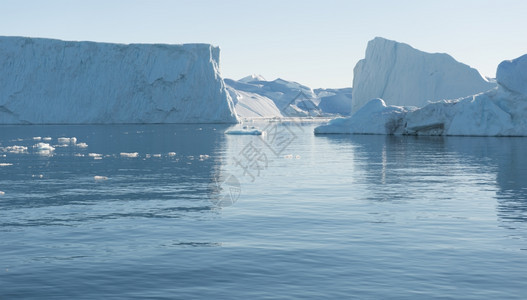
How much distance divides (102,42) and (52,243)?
230ft

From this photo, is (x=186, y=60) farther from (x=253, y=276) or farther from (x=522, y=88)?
(x=253, y=276)

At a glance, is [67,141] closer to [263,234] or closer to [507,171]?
[507,171]

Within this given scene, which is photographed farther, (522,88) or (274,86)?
(274,86)

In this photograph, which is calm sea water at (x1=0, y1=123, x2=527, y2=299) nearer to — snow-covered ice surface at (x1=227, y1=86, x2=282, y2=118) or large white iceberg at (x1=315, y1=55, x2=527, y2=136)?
large white iceberg at (x1=315, y1=55, x2=527, y2=136)

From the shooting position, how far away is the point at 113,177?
62.4 ft

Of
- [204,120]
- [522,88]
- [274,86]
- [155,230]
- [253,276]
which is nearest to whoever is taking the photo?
[253,276]

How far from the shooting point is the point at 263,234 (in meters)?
10.2

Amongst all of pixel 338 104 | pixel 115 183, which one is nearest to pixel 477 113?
pixel 115 183

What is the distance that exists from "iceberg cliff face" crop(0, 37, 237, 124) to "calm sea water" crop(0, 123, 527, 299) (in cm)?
5664

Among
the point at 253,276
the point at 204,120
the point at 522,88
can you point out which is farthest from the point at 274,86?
the point at 253,276

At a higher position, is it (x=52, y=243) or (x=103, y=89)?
(x=103, y=89)

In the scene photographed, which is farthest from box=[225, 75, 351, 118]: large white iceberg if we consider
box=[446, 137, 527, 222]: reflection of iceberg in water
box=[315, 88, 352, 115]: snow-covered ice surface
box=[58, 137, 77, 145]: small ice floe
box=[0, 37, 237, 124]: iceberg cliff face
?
box=[446, 137, 527, 222]: reflection of iceberg in water

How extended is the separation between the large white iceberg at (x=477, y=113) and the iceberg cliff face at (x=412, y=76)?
2255cm

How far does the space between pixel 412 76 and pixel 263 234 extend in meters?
62.1
